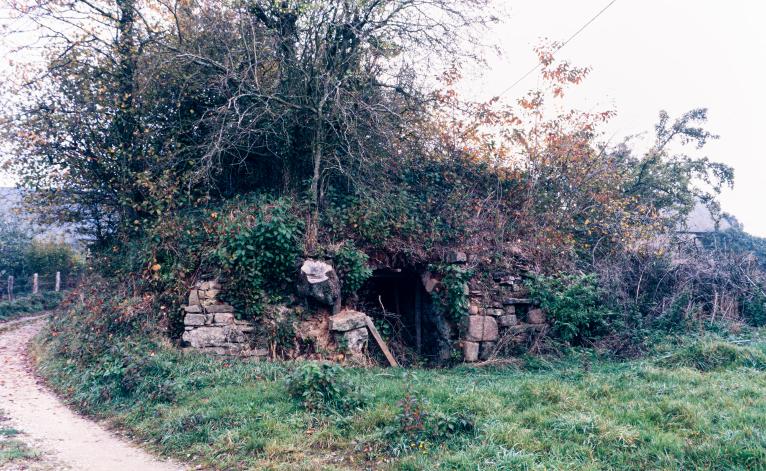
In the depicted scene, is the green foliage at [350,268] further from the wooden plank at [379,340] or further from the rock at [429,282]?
the rock at [429,282]

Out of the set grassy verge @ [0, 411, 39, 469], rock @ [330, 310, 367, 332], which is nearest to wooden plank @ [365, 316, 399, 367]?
rock @ [330, 310, 367, 332]

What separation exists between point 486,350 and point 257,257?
16.1 feet

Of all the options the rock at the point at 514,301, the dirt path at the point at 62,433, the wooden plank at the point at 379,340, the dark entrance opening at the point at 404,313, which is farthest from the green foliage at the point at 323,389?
the rock at the point at 514,301

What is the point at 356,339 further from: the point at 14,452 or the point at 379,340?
the point at 14,452

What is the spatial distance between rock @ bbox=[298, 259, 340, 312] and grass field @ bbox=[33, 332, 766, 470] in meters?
1.70

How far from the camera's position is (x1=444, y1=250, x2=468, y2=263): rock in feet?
35.2

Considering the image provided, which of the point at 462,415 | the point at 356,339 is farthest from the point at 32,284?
the point at 462,415

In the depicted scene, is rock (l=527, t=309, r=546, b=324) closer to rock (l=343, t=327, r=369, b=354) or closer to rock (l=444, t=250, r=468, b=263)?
rock (l=444, t=250, r=468, b=263)

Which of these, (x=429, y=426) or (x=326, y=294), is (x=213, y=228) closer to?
(x=326, y=294)

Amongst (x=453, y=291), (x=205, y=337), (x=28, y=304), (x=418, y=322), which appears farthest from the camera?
(x=28, y=304)

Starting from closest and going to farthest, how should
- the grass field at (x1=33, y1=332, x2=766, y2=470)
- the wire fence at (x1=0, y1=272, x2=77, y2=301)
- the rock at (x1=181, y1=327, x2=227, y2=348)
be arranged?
the grass field at (x1=33, y1=332, x2=766, y2=470) → the rock at (x1=181, y1=327, x2=227, y2=348) → the wire fence at (x1=0, y1=272, x2=77, y2=301)

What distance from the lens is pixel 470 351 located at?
399 inches

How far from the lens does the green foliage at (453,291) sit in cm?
1034

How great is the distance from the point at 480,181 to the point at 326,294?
560 cm
